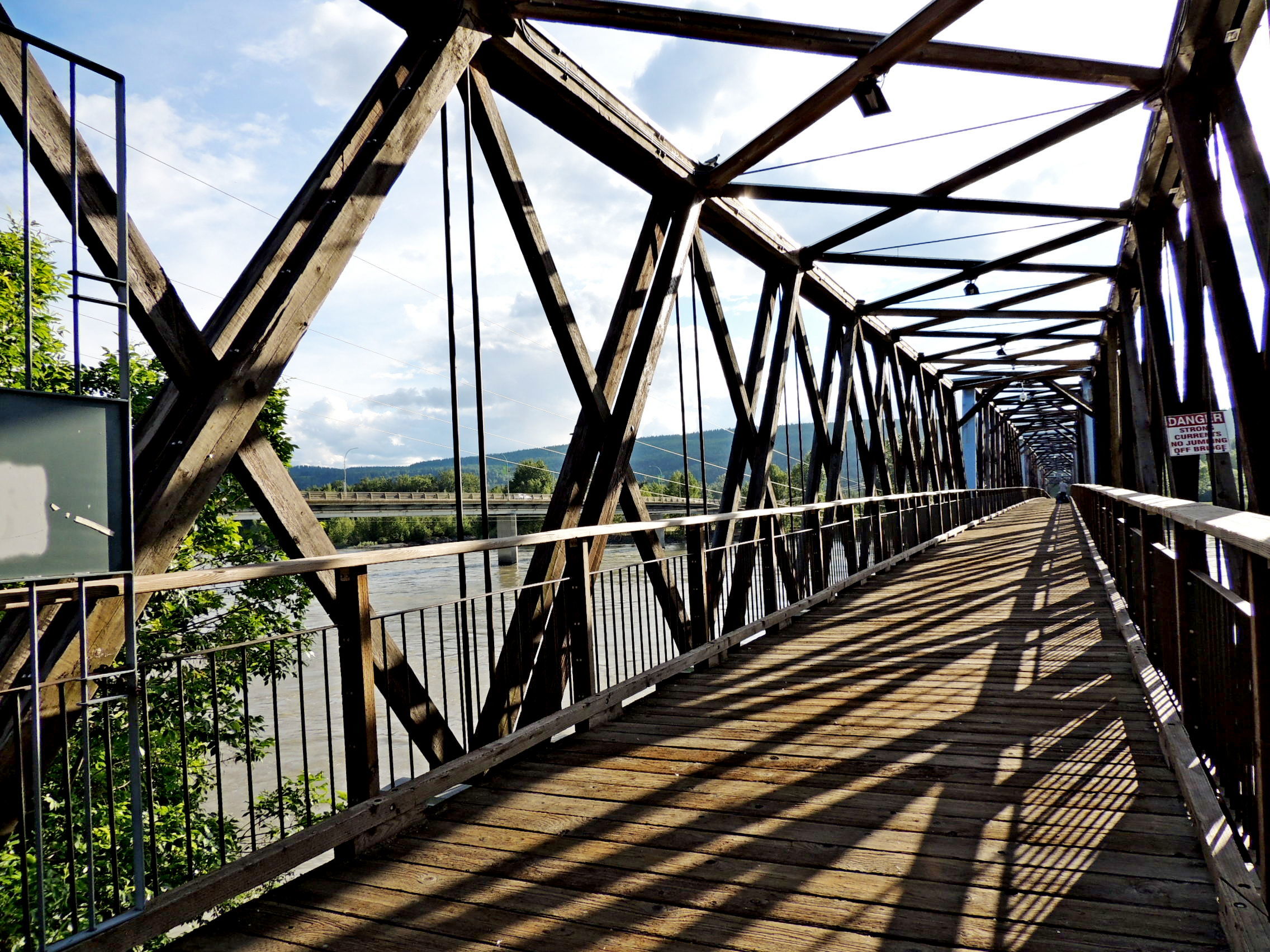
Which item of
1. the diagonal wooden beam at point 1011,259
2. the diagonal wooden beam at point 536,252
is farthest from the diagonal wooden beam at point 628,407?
the diagonal wooden beam at point 1011,259

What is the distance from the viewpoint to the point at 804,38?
15.3ft

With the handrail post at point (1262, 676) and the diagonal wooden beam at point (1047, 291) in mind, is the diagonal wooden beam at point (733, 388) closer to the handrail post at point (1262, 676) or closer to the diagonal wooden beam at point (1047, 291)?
the handrail post at point (1262, 676)

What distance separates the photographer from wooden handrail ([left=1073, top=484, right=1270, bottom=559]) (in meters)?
1.55

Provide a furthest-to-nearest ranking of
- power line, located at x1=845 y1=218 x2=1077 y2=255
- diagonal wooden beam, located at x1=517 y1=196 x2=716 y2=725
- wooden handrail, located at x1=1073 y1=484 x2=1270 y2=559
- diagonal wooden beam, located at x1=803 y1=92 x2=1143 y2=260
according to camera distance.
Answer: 1. power line, located at x1=845 y1=218 x2=1077 y2=255
2. diagonal wooden beam, located at x1=803 y1=92 x2=1143 y2=260
3. diagonal wooden beam, located at x1=517 y1=196 x2=716 y2=725
4. wooden handrail, located at x1=1073 y1=484 x2=1270 y2=559

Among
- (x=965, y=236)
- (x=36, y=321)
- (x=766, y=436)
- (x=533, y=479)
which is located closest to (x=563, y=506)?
(x=766, y=436)

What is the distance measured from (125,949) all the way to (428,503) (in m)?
20.1

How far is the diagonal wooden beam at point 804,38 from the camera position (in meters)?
4.25

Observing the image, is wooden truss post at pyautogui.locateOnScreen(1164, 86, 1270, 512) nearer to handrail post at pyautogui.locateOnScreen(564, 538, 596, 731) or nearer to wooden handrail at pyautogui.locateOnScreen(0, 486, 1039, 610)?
wooden handrail at pyautogui.locateOnScreen(0, 486, 1039, 610)

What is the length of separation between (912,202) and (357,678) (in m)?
6.11

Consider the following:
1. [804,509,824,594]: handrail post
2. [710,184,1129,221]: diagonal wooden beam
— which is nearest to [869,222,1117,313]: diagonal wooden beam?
[710,184,1129,221]: diagonal wooden beam

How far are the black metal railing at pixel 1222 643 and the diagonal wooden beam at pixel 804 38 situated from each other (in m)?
2.89

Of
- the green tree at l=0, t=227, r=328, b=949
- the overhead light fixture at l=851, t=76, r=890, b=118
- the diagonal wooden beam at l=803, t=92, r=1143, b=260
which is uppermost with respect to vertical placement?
the diagonal wooden beam at l=803, t=92, r=1143, b=260

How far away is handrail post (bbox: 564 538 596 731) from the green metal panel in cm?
223

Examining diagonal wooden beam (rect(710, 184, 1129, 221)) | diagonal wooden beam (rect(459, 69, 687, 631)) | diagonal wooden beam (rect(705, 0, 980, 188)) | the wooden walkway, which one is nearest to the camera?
the wooden walkway
